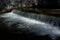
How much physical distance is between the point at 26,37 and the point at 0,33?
1851 millimetres

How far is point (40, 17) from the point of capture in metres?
10.5

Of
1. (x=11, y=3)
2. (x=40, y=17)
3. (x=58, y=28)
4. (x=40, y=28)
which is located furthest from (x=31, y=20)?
(x=11, y=3)

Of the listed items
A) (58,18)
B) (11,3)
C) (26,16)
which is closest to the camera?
(58,18)

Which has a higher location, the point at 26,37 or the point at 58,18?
the point at 58,18

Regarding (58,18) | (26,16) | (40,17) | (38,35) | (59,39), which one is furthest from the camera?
(26,16)

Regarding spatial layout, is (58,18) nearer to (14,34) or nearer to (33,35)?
(33,35)

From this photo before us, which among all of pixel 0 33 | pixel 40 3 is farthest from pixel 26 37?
pixel 40 3

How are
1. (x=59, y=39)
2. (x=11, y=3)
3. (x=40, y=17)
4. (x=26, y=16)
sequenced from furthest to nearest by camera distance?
1. (x=11, y=3)
2. (x=26, y=16)
3. (x=40, y=17)
4. (x=59, y=39)

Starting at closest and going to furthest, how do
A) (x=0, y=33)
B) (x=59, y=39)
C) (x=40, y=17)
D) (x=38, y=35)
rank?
1. (x=59, y=39)
2. (x=38, y=35)
3. (x=0, y=33)
4. (x=40, y=17)

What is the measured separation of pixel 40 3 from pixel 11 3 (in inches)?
175

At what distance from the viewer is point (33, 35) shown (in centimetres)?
796

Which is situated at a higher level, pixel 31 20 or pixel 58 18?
pixel 58 18

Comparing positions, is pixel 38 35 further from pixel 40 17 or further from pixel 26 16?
pixel 26 16

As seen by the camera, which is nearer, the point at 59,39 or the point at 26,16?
the point at 59,39
